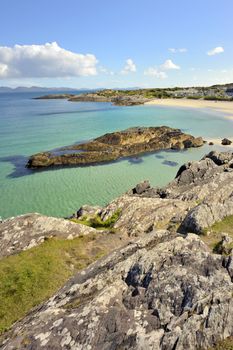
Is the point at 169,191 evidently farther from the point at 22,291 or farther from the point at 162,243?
the point at 22,291

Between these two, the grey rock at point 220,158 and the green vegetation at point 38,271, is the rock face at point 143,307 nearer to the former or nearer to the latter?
the green vegetation at point 38,271

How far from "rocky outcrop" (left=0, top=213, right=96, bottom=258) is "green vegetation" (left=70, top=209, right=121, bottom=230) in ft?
6.32

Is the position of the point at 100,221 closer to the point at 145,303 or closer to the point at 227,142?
the point at 145,303

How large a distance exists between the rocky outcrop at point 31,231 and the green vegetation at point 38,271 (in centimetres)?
60

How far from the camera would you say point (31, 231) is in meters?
19.1

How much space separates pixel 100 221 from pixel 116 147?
123ft

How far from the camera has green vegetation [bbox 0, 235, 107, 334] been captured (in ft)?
44.2

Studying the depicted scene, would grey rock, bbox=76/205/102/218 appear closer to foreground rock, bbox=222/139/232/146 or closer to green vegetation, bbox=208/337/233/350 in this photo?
green vegetation, bbox=208/337/233/350

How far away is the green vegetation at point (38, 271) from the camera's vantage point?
13.5 m

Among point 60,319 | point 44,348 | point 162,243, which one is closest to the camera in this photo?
point 44,348

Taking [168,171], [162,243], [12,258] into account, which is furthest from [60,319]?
[168,171]

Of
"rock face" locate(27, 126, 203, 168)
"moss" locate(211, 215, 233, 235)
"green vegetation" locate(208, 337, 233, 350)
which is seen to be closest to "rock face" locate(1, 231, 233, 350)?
"green vegetation" locate(208, 337, 233, 350)

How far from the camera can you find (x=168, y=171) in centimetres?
4609

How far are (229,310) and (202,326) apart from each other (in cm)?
108
